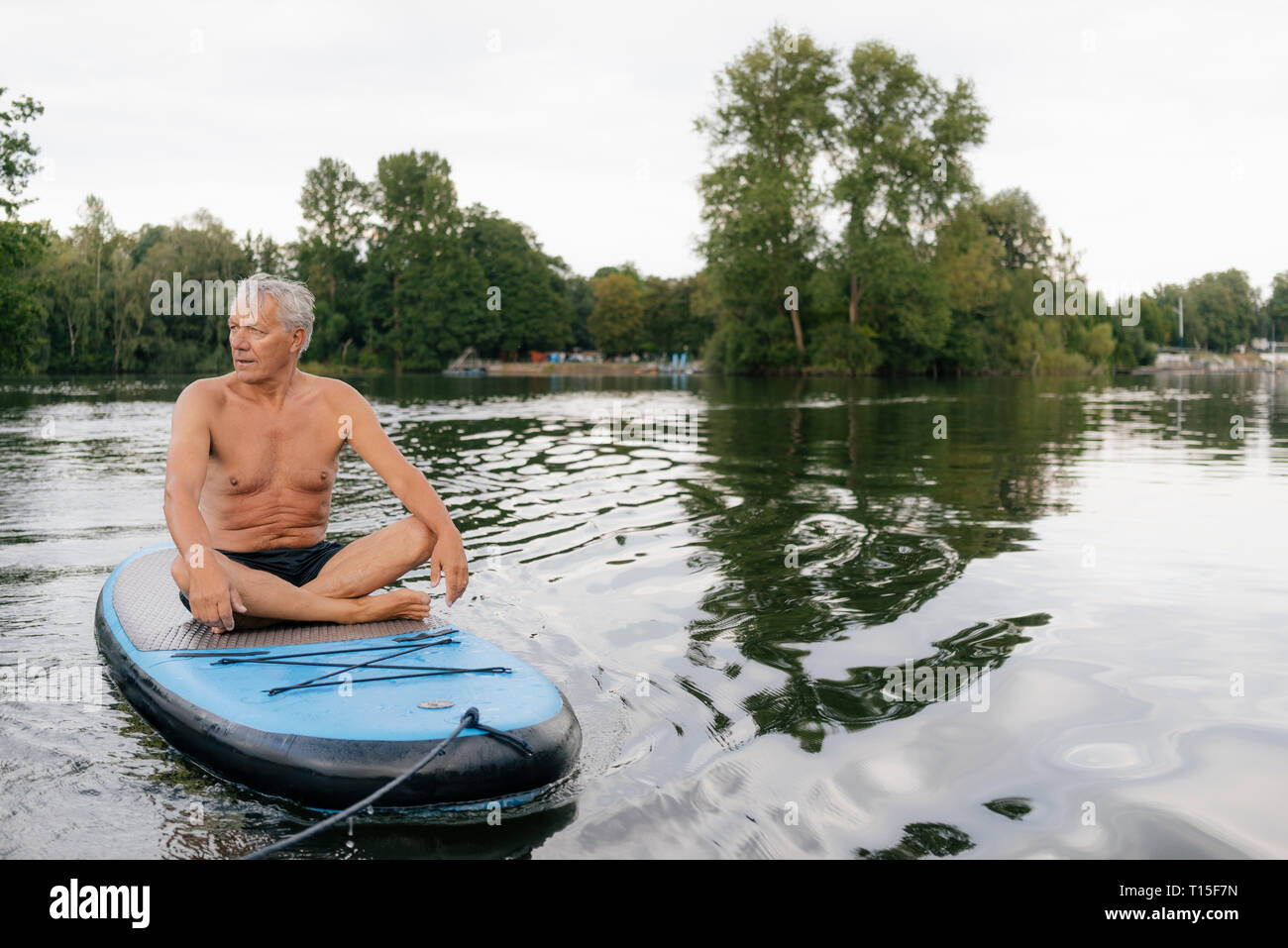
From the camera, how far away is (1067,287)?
76.4 metres

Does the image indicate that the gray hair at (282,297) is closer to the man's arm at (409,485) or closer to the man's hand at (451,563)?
the man's arm at (409,485)

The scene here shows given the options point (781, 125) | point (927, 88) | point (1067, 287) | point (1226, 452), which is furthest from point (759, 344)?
A: point (1226, 452)

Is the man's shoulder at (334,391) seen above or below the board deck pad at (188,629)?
above

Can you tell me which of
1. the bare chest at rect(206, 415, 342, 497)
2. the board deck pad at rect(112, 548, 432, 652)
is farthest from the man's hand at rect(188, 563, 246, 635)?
the bare chest at rect(206, 415, 342, 497)

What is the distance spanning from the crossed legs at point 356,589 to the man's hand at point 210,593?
414mm

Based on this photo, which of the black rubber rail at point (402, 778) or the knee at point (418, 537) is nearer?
the black rubber rail at point (402, 778)

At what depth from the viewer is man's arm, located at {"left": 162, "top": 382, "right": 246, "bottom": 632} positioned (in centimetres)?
417

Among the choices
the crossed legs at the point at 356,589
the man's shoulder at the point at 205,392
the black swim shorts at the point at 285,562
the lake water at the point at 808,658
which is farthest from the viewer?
the black swim shorts at the point at 285,562

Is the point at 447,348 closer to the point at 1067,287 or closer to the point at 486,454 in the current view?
the point at 1067,287

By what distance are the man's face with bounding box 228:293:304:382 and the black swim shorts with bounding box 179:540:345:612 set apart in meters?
0.89

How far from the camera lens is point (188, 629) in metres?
4.71

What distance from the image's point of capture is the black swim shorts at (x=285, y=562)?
4.96 meters

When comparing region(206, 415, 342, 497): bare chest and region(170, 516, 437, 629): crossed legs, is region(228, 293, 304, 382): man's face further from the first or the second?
region(170, 516, 437, 629): crossed legs

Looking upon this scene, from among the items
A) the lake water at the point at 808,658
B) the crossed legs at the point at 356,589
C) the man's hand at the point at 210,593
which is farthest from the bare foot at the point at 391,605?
the lake water at the point at 808,658
